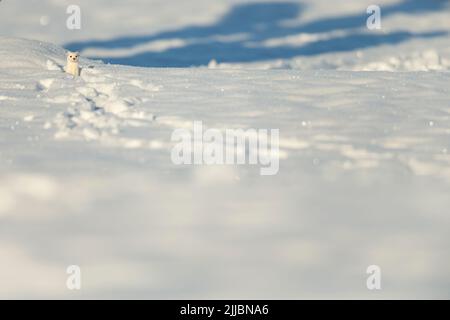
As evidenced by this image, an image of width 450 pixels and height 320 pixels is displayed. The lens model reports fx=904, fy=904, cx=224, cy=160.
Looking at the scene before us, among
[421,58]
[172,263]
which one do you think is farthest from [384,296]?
[421,58]

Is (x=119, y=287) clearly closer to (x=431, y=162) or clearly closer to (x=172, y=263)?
(x=172, y=263)

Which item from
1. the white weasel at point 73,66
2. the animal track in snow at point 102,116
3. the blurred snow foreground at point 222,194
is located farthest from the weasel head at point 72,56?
the blurred snow foreground at point 222,194

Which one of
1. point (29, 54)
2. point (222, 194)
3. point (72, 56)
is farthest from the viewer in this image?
point (29, 54)

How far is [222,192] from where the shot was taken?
21.2 feet

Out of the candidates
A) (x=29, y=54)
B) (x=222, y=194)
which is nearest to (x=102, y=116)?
(x=222, y=194)

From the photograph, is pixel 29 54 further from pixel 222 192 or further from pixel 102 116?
pixel 222 192

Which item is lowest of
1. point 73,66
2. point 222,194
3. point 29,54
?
point 222,194

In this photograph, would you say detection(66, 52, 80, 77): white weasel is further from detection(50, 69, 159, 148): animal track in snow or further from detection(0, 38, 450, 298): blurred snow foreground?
detection(0, 38, 450, 298): blurred snow foreground

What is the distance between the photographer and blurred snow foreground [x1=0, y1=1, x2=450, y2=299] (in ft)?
17.3

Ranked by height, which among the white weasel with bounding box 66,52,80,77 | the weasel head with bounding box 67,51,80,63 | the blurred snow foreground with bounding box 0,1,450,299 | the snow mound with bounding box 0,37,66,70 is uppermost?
the snow mound with bounding box 0,37,66,70

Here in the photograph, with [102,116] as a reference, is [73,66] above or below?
above

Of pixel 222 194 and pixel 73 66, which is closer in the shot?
pixel 222 194

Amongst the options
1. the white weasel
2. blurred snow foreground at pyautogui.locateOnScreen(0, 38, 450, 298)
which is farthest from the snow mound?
blurred snow foreground at pyautogui.locateOnScreen(0, 38, 450, 298)
